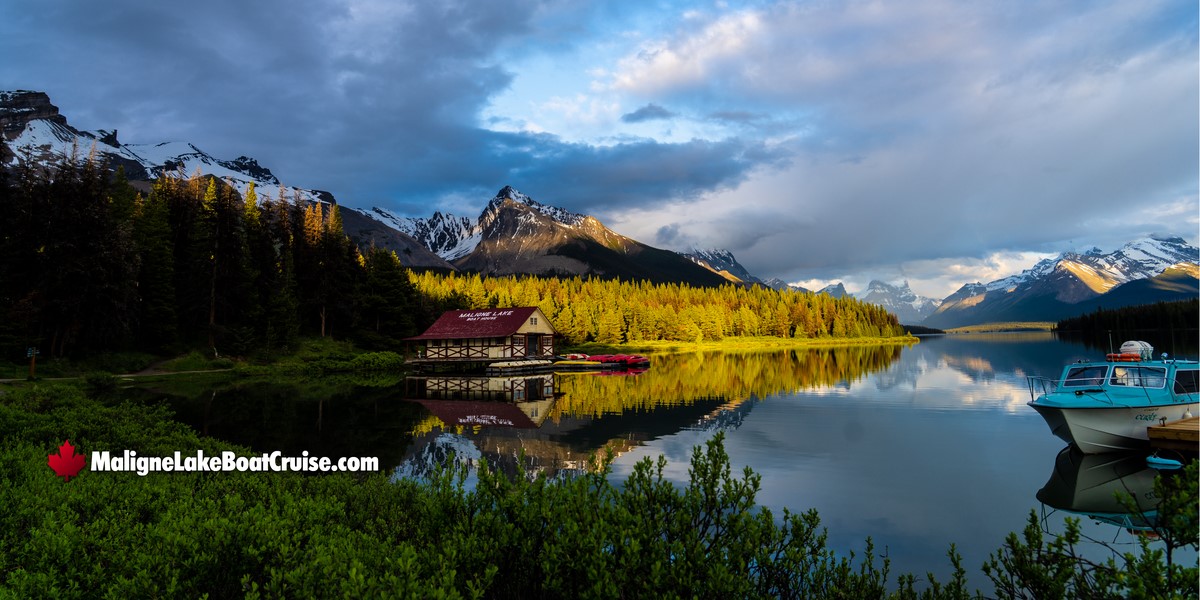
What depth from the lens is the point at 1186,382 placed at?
77.5 feet

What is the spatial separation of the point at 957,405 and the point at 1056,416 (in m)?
15.8

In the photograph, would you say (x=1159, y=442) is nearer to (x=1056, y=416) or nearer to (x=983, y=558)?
(x=1056, y=416)

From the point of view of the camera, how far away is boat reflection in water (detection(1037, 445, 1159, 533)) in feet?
52.3

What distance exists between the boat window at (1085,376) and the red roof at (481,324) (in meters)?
57.3

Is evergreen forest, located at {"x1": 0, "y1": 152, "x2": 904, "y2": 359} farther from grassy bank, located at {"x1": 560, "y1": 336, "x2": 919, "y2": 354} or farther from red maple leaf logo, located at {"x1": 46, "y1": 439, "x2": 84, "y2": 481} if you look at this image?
red maple leaf logo, located at {"x1": 46, "y1": 439, "x2": 84, "y2": 481}

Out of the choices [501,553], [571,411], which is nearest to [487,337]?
[571,411]

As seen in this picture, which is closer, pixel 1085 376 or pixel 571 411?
pixel 1085 376

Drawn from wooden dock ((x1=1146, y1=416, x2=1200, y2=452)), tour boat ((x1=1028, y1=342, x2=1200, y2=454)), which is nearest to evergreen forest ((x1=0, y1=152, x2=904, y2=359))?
tour boat ((x1=1028, y1=342, x2=1200, y2=454))

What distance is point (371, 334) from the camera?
83188 millimetres

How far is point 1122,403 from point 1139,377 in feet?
10.3

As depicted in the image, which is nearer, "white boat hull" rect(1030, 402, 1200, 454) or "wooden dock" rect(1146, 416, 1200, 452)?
"wooden dock" rect(1146, 416, 1200, 452)

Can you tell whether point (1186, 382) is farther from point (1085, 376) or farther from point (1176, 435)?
point (1176, 435)

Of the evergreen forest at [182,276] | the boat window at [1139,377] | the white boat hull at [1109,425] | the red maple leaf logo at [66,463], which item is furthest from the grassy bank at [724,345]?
the red maple leaf logo at [66,463]

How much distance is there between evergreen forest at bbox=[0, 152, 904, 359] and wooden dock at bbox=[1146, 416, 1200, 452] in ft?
215
